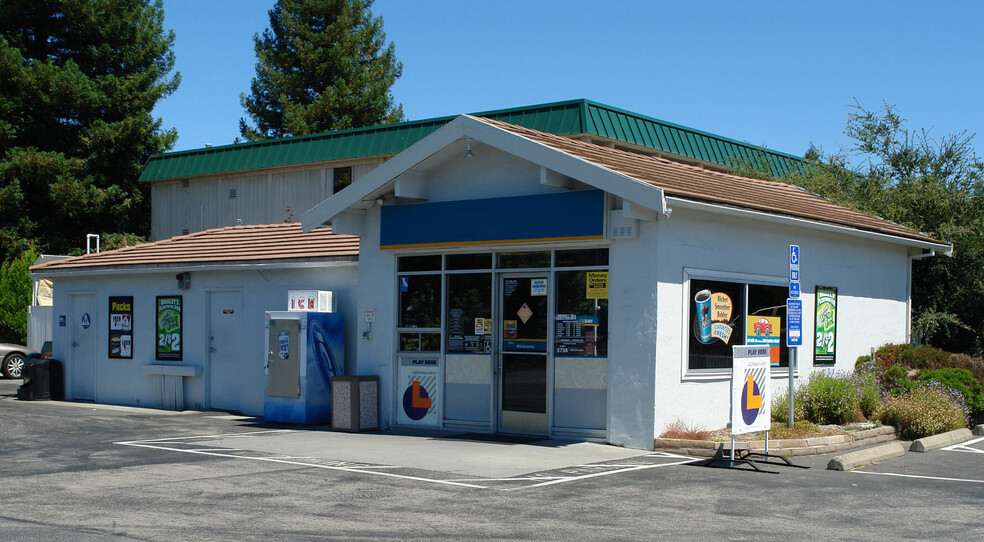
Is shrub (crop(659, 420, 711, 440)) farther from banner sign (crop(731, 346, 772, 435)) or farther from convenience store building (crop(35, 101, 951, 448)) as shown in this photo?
banner sign (crop(731, 346, 772, 435))

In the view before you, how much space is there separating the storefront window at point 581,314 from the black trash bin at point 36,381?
12656 millimetres

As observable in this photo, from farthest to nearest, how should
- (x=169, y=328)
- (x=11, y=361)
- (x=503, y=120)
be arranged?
(x=11, y=361) < (x=503, y=120) < (x=169, y=328)

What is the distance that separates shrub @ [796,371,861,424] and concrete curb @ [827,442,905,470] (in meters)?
1.34

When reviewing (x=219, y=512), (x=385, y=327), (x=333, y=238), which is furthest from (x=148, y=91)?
(x=219, y=512)

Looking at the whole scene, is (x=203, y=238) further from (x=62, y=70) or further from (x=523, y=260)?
(x=62, y=70)

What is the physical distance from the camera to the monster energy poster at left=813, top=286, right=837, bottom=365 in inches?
646

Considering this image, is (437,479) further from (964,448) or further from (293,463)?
(964,448)

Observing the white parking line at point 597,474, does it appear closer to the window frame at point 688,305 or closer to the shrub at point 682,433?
the shrub at point 682,433

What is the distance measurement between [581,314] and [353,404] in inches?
154

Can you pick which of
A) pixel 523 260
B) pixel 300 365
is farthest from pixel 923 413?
pixel 300 365

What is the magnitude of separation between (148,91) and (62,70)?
3.42 meters

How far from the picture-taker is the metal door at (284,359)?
1612cm

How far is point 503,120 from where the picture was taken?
87.9ft

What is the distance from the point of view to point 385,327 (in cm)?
1586
